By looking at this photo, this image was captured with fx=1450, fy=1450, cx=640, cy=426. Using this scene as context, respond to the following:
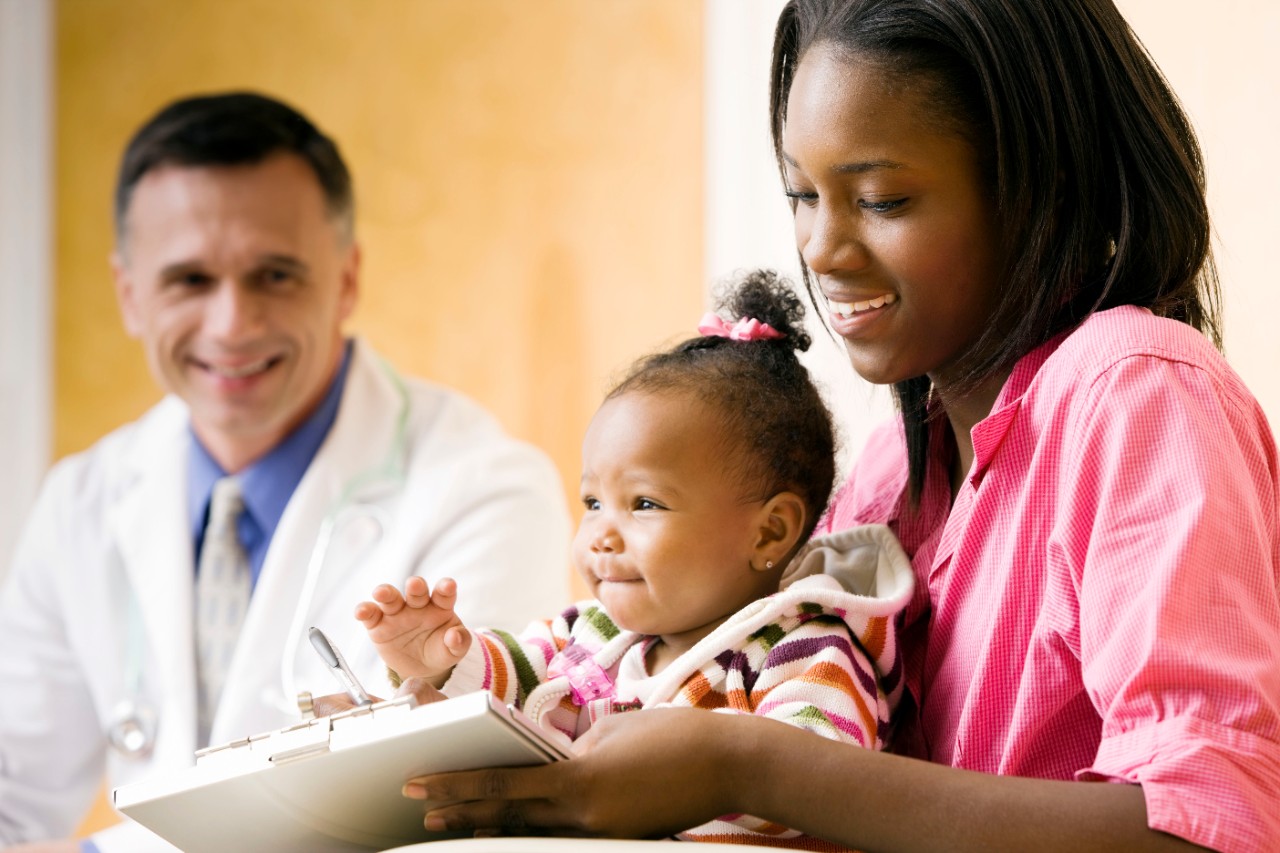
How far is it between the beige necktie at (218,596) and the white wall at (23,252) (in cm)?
105

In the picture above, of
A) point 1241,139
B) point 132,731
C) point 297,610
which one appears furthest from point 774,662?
point 132,731

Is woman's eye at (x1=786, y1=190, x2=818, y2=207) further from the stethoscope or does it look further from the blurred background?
the blurred background

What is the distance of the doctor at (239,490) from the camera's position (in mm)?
2021

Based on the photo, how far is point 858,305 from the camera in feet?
3.50

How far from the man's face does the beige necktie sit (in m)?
0.10

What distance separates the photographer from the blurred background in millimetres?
Answer: 2797

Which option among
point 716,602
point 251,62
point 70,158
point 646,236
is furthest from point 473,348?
point 716,602

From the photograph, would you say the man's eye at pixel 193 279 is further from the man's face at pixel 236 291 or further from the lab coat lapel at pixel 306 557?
the lab coat lapel at pixel 306 557

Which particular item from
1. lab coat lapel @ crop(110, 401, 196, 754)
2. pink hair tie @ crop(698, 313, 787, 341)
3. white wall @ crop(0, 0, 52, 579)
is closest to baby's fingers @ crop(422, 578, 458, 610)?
pink hair tie @ crop(698, 313, 787, 341)

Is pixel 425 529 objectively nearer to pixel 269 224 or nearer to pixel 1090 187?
pixel 269 224

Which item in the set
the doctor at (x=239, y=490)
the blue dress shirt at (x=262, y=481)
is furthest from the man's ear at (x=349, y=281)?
the blue dress shirt at (x=262, y=481)

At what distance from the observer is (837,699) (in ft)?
3.24

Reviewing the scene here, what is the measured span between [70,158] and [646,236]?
130cm

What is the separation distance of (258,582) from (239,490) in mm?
193
